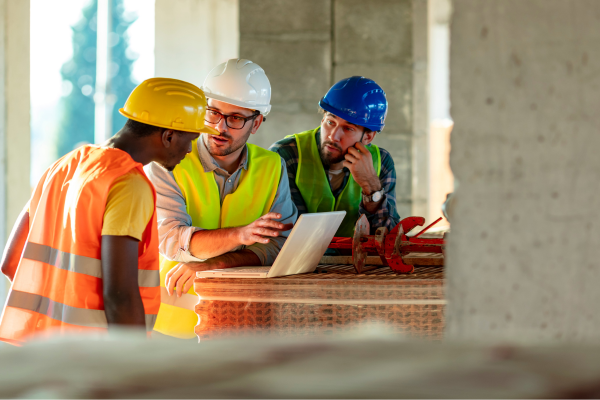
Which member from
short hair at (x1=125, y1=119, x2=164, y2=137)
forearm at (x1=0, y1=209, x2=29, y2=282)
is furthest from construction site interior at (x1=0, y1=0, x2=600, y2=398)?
forearm at (x1=0, y1=209, x2=29, y2=282)

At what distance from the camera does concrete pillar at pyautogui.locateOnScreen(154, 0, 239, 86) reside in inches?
276

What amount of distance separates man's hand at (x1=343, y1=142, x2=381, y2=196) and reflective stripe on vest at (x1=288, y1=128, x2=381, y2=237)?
14cm

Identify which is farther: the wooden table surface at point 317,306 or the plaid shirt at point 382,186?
the plaid shirt at point 382,186

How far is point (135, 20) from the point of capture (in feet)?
29.2

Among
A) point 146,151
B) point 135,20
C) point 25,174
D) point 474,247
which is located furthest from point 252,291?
point 135,20

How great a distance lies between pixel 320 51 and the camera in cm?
667

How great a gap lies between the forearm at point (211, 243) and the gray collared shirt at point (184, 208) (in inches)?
1.1

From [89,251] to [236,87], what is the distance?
65.7 inches

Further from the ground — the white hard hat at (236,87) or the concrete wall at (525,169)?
the white hard hat at (236,87)

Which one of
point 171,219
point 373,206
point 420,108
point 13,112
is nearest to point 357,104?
point 373,206

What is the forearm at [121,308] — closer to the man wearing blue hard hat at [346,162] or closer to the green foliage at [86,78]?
the man wearing blue hard hat at [346,162]

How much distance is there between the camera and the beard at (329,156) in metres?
3.81

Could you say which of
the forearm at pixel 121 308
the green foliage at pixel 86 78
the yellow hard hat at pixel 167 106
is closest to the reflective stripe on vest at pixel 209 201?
the yellow hard hat at pixel 167 106

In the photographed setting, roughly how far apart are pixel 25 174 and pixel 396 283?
12.5 feet
